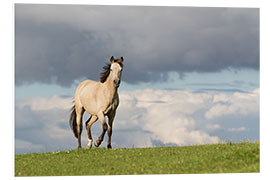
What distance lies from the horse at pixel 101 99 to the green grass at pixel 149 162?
1.65 m

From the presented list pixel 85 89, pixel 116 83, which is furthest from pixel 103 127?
pixel 85 89

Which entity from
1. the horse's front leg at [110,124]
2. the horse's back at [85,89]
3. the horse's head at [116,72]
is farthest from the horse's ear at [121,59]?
the horse's front leg at [110,124]

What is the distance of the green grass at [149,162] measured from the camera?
11.0 m

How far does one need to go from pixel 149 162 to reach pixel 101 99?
14.9 ft

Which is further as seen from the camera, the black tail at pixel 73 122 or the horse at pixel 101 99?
the black tail at pixel 73 122

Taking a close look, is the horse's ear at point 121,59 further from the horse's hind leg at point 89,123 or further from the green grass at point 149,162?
the green grass at point 149,162

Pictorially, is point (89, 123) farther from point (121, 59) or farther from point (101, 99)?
point (121, 59)

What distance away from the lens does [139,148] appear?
49.6ft

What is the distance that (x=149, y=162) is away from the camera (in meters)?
11.8

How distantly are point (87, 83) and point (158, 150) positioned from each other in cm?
525

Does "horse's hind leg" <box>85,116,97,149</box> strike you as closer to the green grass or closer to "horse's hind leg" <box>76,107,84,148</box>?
"horse's hind leg" <box>76,107,84,148</box>

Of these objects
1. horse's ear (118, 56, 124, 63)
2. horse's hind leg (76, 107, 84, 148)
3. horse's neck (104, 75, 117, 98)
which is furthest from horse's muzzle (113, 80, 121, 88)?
horse's hind leg (76, 107, 84, 148)

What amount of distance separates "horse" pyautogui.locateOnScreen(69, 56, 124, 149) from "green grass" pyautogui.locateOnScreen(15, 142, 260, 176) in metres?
1.65
